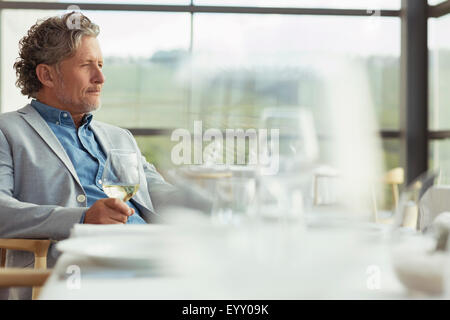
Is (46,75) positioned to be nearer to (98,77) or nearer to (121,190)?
(98,77)

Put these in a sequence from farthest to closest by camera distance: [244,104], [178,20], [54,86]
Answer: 1. [244,104]
2. [178,20]
3. [54,86]

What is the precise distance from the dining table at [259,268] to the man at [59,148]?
362 millimetres

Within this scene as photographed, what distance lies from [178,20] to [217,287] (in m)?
2.65

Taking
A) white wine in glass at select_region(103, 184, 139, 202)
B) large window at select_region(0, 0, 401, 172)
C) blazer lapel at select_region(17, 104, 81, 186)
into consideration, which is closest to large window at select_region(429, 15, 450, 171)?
large window at select_region(0, 0, 401, 172)

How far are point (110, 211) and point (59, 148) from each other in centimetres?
28

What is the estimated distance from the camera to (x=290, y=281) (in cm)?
28

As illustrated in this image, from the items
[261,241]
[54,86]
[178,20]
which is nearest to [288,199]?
[261,241]

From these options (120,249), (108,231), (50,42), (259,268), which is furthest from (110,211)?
(50,42)

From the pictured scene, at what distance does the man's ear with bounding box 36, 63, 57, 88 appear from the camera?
1.11 meters

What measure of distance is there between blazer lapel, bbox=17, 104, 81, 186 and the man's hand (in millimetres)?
220

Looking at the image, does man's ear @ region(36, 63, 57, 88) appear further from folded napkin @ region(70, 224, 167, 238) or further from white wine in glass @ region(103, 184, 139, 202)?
folded napkin @ region(70, 224, 167, 238)

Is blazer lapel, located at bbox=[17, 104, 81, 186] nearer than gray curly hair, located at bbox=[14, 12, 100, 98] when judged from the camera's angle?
Yes

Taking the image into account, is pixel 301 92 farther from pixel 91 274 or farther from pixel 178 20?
pixel 91 274
